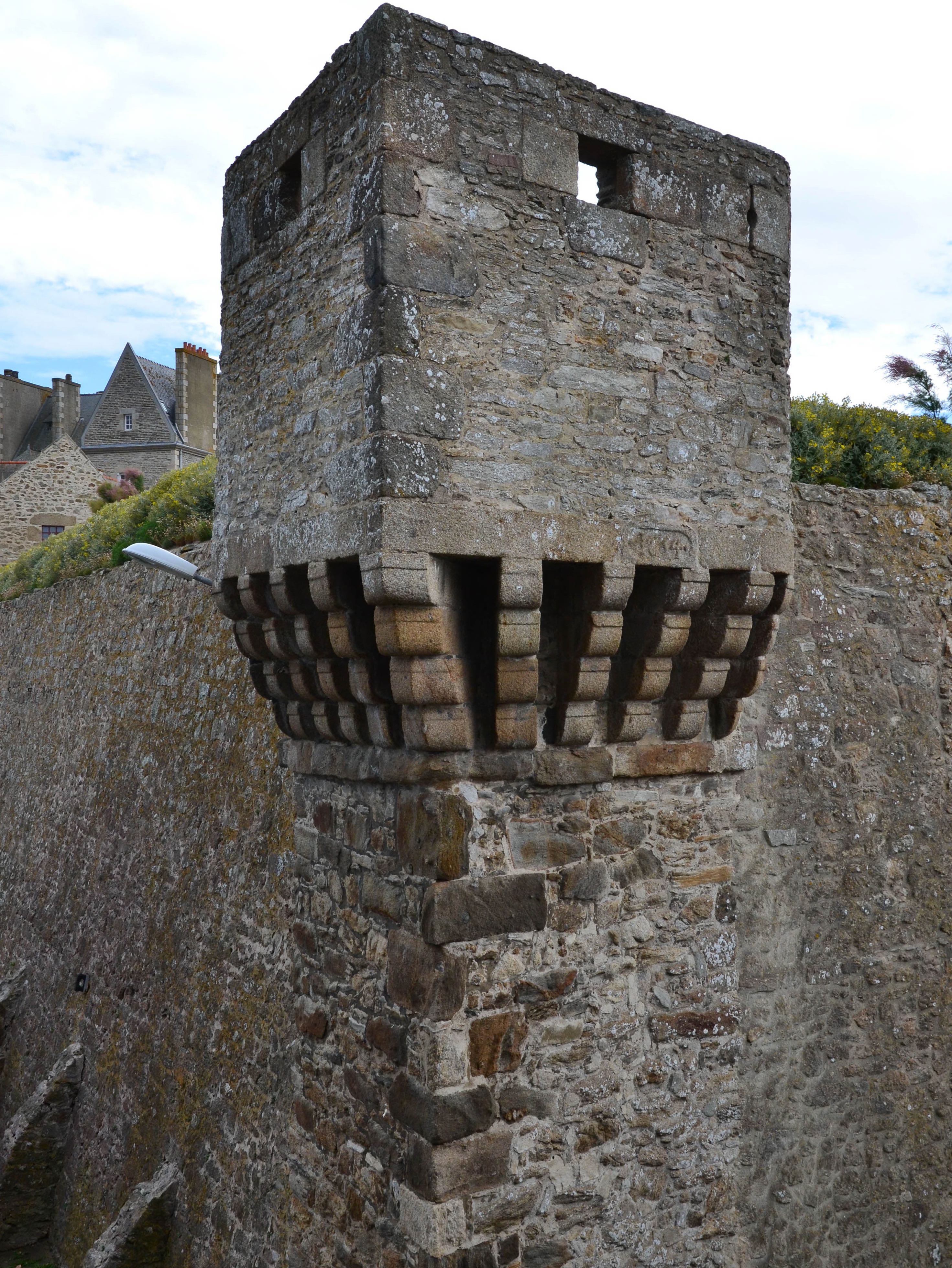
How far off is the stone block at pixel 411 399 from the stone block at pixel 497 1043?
2.30 meters

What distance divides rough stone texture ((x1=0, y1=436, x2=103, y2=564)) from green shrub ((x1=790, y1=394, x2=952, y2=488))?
14.9 m

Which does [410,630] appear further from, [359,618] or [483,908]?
[483,908]

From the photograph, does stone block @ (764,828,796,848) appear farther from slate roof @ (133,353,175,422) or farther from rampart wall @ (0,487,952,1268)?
slate roof @ (133,353,175,422)

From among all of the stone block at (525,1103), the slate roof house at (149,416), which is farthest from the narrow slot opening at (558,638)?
the slate roof house at (149,416)

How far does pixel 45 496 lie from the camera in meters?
19.8

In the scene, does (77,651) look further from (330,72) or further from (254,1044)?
(330,72)

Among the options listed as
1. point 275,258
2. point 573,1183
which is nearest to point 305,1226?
point 573,1183

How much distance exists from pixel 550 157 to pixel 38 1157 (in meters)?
8.82

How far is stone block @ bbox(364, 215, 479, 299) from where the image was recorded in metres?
3.80

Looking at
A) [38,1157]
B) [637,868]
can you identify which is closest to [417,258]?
[637,868]

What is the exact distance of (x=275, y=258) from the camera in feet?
15.1

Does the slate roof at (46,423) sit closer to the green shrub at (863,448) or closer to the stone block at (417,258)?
the green shrub at (863,448)

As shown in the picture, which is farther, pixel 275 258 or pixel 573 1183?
pixel 275 258

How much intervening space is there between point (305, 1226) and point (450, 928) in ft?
6.05
